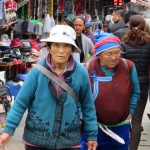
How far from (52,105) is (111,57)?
95 centimetres

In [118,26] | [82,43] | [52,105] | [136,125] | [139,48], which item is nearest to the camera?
[52,105]

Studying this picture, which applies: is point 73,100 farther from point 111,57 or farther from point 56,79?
point 111,57

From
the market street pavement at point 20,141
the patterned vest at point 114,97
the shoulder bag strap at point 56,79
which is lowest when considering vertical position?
the market street pavement at point 20,141

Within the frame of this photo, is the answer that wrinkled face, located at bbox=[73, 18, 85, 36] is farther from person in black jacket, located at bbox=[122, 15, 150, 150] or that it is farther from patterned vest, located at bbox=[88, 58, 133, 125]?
patterned vest, located at bbox=[88, 58, 133, 125]

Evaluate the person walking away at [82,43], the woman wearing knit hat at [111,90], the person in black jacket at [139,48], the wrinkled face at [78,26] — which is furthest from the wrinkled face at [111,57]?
the wrinkled face at [78,26]

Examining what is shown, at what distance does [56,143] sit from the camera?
334 centimetres

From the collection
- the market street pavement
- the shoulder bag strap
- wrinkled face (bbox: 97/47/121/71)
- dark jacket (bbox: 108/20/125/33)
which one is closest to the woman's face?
the shoulder bag strap

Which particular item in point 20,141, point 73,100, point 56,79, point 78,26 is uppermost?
point 78,26

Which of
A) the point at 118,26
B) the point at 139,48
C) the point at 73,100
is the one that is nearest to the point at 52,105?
the point at 73,100

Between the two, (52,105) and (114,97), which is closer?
(52,105)

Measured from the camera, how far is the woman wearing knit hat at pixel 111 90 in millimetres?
4027

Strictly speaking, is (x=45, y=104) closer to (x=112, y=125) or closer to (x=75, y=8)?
(x=112, y=125)

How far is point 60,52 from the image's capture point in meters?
3.35

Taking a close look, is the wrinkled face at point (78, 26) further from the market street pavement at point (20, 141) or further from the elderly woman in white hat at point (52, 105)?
the elderly woman in white hat at point (52, 105)
